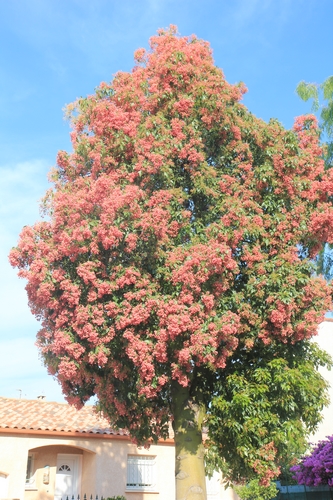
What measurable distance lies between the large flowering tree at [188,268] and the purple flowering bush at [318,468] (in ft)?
28.6

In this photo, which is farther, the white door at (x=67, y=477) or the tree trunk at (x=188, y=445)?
the white door at (x=67, y=477)

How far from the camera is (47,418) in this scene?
24.0 meters

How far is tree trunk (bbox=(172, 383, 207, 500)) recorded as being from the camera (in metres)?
12.8

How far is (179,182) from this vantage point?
46.1 feet

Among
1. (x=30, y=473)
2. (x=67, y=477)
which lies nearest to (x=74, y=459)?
(x=67, y=477)

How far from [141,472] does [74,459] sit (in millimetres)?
3183

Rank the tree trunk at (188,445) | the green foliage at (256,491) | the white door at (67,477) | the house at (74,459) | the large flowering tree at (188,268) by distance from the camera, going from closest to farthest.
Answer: the large flowering tree at (188,268), the tree trunk at (188,445), the house at (74,459), the green foliage at (256,491), the white door at (67,477)

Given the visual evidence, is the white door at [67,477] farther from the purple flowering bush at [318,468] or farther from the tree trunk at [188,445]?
the tree trunk at [188,445]

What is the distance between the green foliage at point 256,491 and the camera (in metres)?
22.7

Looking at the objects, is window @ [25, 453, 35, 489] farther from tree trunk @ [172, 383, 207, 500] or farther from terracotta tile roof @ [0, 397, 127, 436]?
tree trunk @ [172, 383, 207, 500]

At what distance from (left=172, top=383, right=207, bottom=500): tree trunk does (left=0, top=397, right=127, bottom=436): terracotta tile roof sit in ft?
25.2

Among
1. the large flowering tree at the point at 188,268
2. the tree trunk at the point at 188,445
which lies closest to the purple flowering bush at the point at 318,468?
the large flowering tree at the point at 188,268

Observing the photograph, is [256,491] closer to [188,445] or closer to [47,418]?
[47,418]

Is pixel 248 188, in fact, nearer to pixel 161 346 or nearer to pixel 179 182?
pixel 179 182
